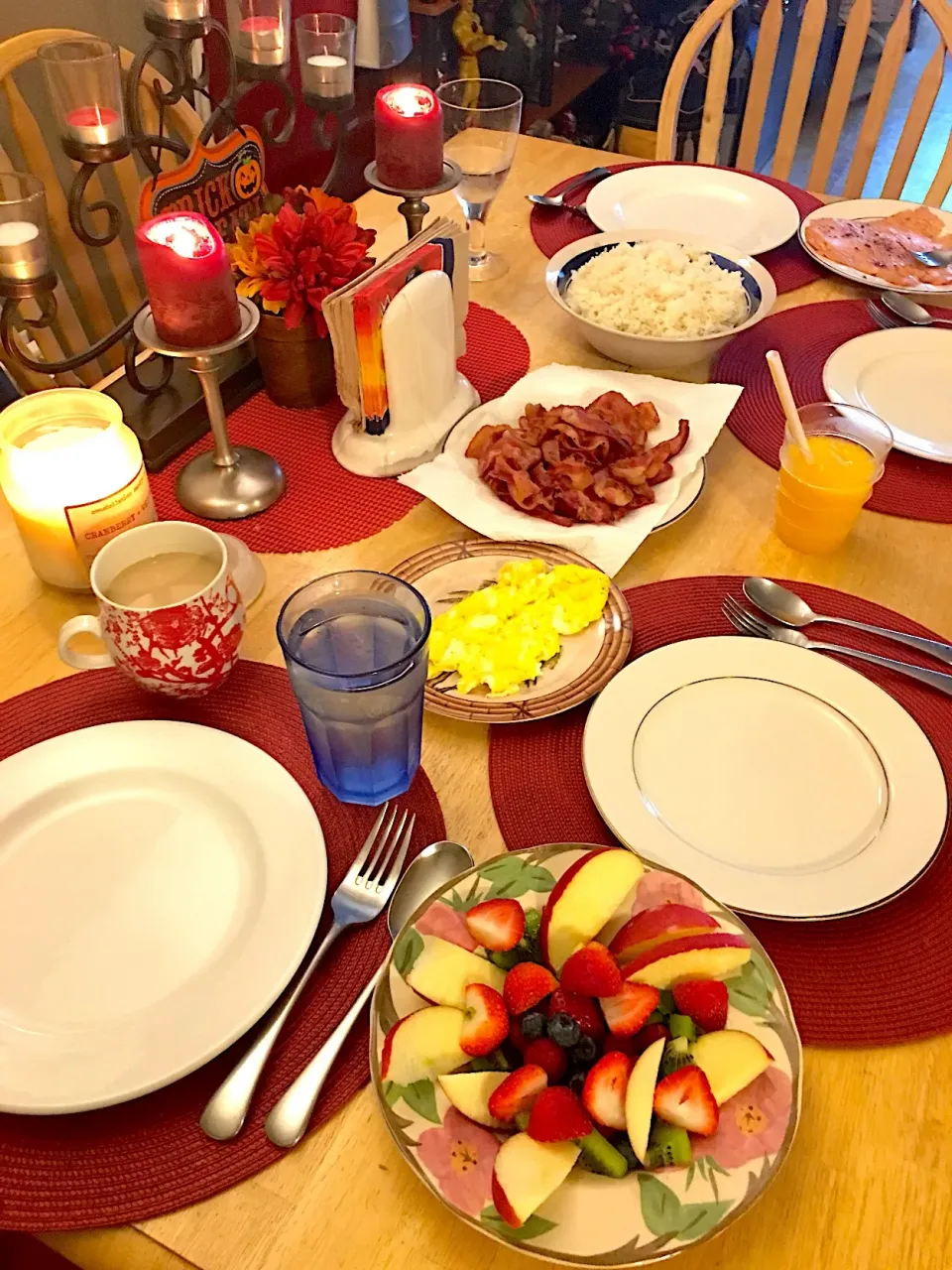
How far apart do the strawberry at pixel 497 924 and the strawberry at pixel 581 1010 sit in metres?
0.05

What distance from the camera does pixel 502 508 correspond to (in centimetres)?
107

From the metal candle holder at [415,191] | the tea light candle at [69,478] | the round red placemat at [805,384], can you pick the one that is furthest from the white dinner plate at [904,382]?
the tea light candle at [69,478]

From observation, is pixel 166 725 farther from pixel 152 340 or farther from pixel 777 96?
pixel 777 96

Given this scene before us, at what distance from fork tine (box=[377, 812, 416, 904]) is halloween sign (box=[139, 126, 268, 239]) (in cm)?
75

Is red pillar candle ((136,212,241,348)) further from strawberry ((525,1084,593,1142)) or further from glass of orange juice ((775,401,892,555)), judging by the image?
strawberry ((525,1084,593,1142))

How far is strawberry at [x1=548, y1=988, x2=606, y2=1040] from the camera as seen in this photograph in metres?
0.58

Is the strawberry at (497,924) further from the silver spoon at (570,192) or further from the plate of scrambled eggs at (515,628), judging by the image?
the silver spoon at (570,192)

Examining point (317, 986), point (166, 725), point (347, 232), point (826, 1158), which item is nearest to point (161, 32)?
point (347, 232)

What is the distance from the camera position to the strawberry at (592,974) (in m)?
0.59

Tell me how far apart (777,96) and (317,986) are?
4.63 m

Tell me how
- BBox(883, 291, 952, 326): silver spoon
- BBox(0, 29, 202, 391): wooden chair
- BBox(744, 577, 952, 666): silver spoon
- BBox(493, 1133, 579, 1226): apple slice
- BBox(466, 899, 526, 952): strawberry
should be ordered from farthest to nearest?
BBox(0, 29, 202, 391): wooden chair, BBox(883, 291, 952, 326): silver spoon, BBox(744, 577, 952, 666): silver spoon, BBox(466, 899, 526, 952): strawberry, BBox(493, 1133, 579, 1226): apple slice

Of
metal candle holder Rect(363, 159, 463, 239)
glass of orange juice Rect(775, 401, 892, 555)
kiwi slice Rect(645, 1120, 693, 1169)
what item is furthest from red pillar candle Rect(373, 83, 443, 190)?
kiwi slice Rect(645, 1120, 693, 1169)

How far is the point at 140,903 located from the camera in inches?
28.5

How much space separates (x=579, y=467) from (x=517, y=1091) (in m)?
0.70
